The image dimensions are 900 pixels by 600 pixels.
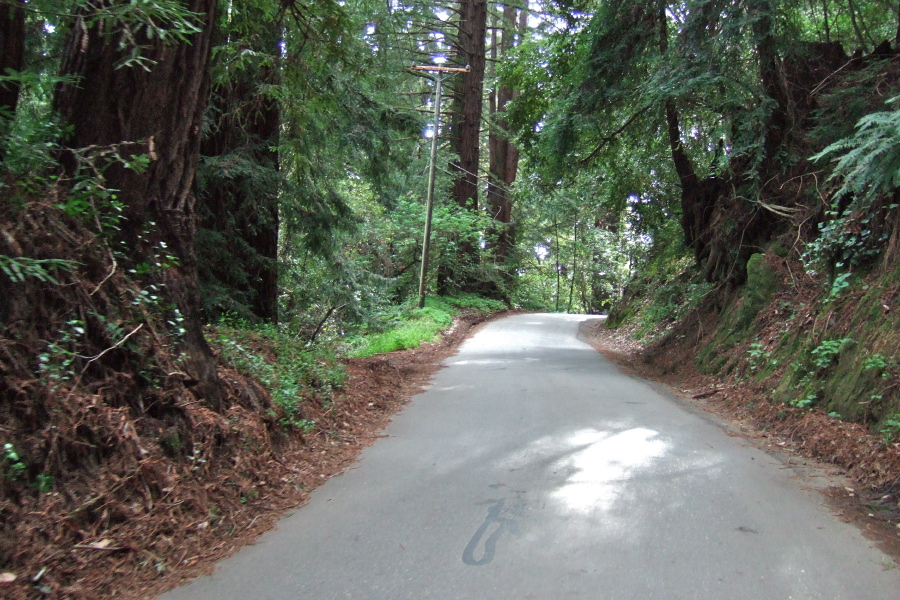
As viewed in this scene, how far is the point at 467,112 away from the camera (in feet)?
90.8

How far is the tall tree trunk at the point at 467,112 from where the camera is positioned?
26844mm

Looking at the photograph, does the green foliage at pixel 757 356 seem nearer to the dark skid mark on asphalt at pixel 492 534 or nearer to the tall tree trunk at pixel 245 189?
the dark skid mark on asphalt at pixel 492 534

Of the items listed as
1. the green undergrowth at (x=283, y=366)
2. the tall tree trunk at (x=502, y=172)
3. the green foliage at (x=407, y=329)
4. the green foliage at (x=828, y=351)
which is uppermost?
the tall tree trunk at (x=502, y=172)

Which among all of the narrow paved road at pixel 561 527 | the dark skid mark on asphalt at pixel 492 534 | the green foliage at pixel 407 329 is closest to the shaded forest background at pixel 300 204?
the green foliage at pixel 407 329

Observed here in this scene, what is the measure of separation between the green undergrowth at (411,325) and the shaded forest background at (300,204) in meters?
0.29

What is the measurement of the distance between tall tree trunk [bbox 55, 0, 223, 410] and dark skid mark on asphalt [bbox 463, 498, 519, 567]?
2.36 metres

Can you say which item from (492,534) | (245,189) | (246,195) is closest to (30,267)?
(492,534)

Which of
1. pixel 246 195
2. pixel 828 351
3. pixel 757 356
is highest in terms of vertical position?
pixel 246 195

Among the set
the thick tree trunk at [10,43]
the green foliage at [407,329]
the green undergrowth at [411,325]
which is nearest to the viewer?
the thick tree trunk at [10,43]

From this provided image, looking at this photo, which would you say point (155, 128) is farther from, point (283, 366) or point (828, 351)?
point (828, 351)

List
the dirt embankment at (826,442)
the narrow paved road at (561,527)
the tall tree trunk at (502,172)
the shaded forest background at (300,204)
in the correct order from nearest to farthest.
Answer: the narrow paved road at (561,527), the shaded forest background at (300,204), the dirt embankment at (826,442), the tall tree trunk at (502,172)

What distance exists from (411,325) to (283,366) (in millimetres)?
12357

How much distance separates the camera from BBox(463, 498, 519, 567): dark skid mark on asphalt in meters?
4.06

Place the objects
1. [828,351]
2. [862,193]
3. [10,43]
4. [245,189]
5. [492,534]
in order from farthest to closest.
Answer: [245,189] < [862,193] < [828,351] < [10,43] < [492,534]
